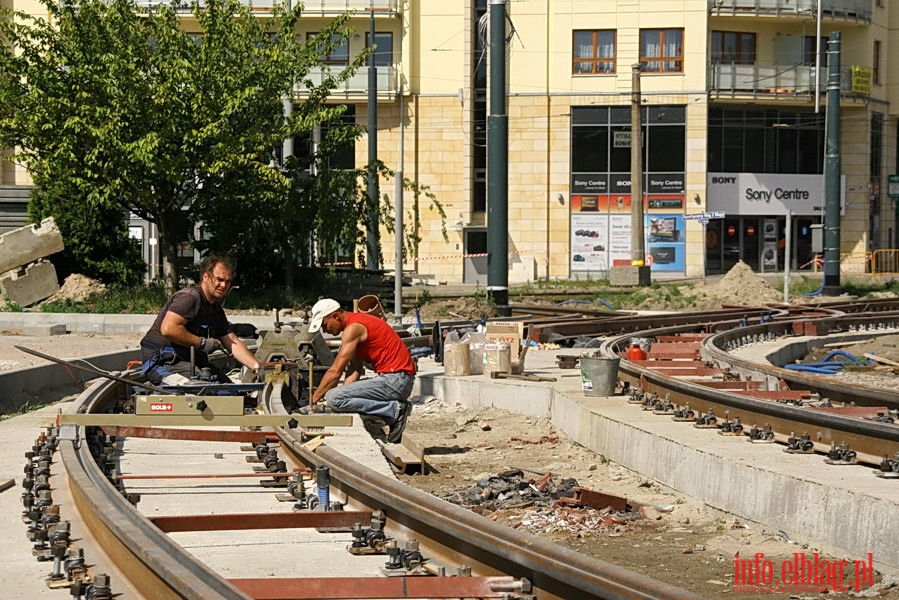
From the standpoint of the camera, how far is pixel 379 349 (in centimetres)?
1208

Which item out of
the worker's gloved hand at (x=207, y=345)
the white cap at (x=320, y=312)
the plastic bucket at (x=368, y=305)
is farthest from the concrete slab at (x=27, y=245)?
the worker's gloved hand at (x=207, y=345)

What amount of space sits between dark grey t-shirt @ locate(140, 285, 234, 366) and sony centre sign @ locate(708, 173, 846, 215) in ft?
149

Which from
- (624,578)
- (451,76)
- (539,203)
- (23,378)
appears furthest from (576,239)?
(624,578)

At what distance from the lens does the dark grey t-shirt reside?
11266mm

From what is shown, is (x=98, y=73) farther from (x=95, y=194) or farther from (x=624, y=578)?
(x=624, y=578)

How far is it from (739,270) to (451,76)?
19.9 m

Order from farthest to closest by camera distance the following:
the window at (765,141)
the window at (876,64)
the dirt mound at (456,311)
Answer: the window at (876,64) < the window at (765,141) < the dirt mound at (456,311)

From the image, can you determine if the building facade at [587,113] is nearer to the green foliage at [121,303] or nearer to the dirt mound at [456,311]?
the dirt mound at [456,311]

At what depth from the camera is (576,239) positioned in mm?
54438

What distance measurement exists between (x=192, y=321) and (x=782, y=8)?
47497 mm

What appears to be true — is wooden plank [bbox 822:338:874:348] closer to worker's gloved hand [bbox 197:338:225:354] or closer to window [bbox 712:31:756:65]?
worker's gloved hand [bbox 197:338:225:354]

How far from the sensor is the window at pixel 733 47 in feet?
182

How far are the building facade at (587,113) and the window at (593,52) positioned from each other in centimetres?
5

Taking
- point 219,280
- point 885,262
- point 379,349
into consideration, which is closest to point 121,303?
point 379,349
